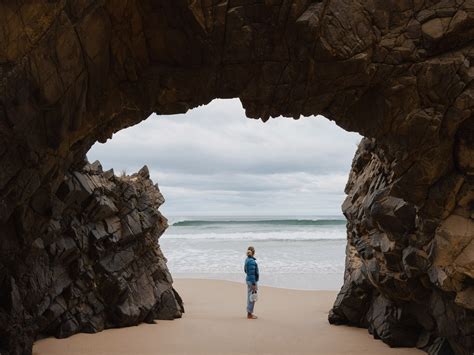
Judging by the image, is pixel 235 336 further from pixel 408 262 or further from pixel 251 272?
pixel 408 262

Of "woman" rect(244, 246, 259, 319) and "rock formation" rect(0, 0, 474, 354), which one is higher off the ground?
"rock formation" rect(0, 0, 474, 354)

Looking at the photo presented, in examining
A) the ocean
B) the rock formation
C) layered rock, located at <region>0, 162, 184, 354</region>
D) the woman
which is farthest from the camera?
the ocean

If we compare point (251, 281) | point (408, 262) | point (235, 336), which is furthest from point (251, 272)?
point (408, 262)

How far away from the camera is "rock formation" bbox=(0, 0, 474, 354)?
7.02 metres

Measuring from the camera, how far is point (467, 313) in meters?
8.09

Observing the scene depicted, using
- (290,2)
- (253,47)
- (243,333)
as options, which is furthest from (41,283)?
(290,2)

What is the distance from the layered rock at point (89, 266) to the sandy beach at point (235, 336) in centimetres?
57

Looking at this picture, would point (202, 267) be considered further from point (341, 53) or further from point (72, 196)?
point (341, 53)

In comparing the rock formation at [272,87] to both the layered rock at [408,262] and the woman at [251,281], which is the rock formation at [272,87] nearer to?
the layered rock at [408,262]

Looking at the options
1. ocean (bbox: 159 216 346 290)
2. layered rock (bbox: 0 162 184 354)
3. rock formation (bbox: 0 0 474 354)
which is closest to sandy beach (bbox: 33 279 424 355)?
layered rock (bbox: 0 162 184 354)

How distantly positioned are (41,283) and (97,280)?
6.46 feet

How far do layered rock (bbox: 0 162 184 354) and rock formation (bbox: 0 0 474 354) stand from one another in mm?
160

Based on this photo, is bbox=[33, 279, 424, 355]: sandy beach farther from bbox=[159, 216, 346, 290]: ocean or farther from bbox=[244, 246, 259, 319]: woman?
bbox=[159, 216, 346, 290]: ocean

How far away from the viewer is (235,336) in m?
11.6
